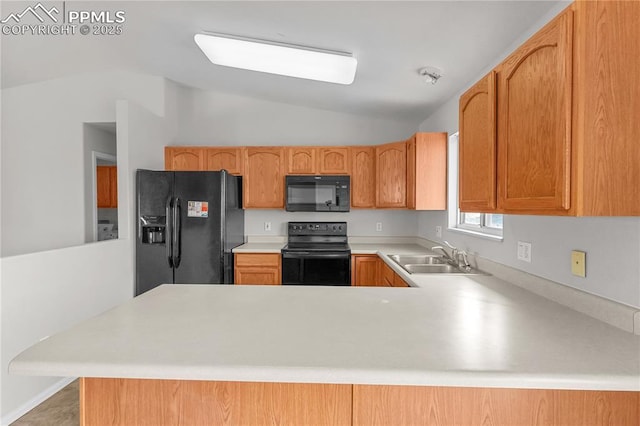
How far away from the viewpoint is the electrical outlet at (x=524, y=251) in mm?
1712

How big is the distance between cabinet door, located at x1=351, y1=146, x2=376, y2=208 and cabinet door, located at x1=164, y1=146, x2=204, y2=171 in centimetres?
179

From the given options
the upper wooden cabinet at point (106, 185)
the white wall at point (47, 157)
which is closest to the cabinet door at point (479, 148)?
the white wall at point (47, 157)

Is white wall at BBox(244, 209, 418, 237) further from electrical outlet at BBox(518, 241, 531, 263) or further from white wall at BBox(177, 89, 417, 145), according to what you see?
electrical outlet at BBox(518, 241, 531, 263)

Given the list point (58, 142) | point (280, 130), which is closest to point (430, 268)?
point (280, 130)

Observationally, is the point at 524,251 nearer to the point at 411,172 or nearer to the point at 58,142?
the point at 411,172

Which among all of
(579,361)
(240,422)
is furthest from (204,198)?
(579,361)

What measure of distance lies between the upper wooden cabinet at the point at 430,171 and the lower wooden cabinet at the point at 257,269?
5.21 ft

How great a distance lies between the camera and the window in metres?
2.25

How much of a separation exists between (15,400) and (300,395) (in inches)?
89.1

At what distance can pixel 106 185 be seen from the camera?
4551 millimetres

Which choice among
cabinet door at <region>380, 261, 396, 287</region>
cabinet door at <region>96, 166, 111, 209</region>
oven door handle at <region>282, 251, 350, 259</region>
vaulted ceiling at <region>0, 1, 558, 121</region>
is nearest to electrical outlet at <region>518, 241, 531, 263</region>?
cabinet door at <region>380, 261, 396, 287</region>

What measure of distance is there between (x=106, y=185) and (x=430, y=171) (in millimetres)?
4447

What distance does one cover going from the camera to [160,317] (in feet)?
4.00

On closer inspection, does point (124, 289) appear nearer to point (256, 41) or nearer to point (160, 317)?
point (160, 317)
